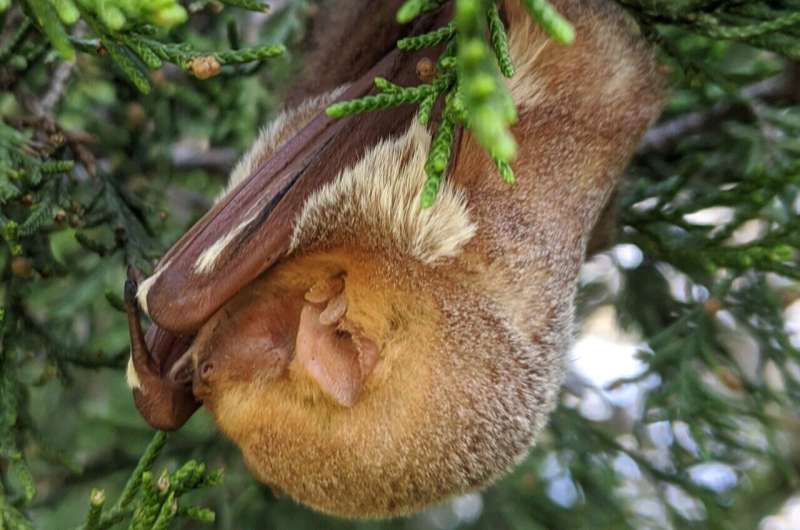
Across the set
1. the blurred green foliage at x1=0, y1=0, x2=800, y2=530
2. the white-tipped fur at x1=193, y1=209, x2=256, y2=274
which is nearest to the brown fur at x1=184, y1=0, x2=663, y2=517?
the white-tipped fur at x1=193, y1=209, x2=256, y2=274

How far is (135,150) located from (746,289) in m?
2.73

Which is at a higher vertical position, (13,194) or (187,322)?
(13,194)

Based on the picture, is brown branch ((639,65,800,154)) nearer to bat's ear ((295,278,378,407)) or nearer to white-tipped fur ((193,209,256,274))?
bat's ear ((295,278,378,407))

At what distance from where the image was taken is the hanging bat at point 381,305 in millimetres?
2295

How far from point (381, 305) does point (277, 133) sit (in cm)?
98

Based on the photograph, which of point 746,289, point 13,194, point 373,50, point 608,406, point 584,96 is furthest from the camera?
point 608,406

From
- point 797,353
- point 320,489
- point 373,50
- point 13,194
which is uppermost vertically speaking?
point 13,194

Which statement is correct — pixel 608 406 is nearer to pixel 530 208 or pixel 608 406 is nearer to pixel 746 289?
pixel 746 289

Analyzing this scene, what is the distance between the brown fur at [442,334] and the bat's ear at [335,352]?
0.03 m

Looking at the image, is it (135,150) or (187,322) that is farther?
(135,150)

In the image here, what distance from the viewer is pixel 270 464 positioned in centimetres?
248

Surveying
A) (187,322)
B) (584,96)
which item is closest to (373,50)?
(584,96)

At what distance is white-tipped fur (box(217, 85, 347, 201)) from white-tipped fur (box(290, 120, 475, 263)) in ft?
1.84

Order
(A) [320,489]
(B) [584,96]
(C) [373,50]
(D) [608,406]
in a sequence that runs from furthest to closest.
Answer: (D) [608,406] < (C) [373,50] < (B) [584,96] < (A) [320,489]
